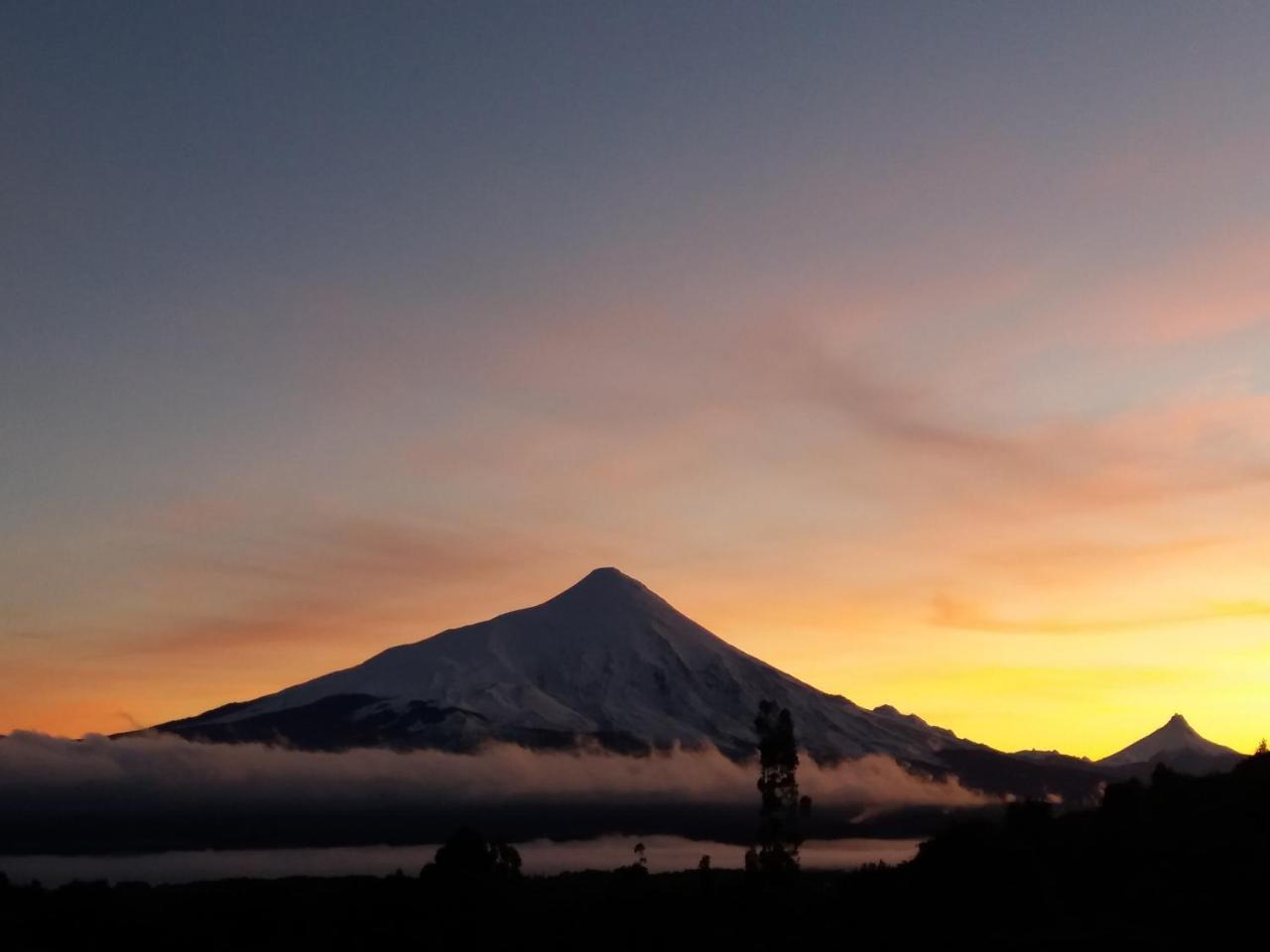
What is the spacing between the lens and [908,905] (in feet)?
451

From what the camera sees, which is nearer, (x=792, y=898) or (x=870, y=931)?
(x=870, y=931)

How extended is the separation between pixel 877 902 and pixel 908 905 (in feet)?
24.8

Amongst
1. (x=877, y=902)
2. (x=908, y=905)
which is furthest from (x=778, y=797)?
(x=908, y=905)

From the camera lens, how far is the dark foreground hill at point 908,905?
122625 mm

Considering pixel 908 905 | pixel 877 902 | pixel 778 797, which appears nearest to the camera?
pixel 908 905

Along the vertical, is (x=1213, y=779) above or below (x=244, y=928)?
above

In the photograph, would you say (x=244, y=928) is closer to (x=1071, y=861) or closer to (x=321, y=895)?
(x=321, y=895)

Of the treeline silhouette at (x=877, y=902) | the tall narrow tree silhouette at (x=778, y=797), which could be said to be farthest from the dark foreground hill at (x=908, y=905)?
the tall narrow tree silhouette at (x=778, y=797)

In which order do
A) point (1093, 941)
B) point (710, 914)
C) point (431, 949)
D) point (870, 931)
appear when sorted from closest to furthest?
point (1093, 941) < point (870, 931) < point (431, 949) < point (710, 914)

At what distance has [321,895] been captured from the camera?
195 meters

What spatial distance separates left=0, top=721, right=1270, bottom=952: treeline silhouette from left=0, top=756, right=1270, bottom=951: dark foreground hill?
10.3 inches

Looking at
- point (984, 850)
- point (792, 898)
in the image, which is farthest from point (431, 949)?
point (984, 850)

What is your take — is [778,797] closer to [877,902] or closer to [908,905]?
[877,902]

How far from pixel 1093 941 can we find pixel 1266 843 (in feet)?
77.4
